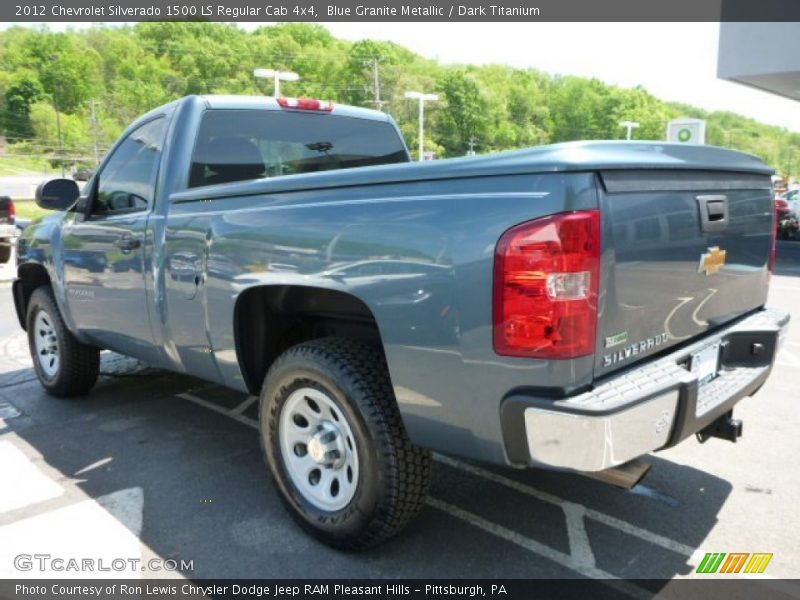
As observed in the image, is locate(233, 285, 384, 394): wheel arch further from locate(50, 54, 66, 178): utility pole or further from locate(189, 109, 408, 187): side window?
locate(50, 54, 66, 178): utility pole

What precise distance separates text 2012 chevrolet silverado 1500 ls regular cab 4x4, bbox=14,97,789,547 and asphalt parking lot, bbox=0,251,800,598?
1.02 feet

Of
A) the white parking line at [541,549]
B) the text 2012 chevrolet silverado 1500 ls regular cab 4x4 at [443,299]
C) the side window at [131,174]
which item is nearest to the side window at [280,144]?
the text 2012 chevrolet silverado 1500 ls regular cab 4x4 at [443,299]

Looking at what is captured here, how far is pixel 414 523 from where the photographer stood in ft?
9.85

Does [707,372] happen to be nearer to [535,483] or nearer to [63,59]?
[535,483]

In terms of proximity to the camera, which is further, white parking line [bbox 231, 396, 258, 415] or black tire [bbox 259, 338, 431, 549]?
white parking line [bbox 231, 396, 258, 415]

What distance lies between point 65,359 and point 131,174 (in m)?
1.52

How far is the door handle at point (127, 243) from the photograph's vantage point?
11.9 ft

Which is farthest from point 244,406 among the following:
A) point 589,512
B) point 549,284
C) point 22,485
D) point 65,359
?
point 549,284

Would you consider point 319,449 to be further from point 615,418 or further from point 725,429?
point 725,429

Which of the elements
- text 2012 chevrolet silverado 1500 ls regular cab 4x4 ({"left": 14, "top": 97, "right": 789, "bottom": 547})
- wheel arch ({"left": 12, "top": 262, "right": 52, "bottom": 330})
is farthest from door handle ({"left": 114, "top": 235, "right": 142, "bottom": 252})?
wheel arch ({"left": 12, "top": 262, "right": 52, "bottom": 330})

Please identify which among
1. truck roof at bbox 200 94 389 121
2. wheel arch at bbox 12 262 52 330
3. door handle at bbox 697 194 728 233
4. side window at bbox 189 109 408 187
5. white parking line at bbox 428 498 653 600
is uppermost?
truck roof at bbox 200 94 389 121

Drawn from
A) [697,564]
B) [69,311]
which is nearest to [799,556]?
[697,564]

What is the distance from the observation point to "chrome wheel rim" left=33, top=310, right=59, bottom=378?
4887 mm

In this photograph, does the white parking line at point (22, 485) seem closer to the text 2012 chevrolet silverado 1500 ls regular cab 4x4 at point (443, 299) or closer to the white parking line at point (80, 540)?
the white parking line at point (80, 540)
